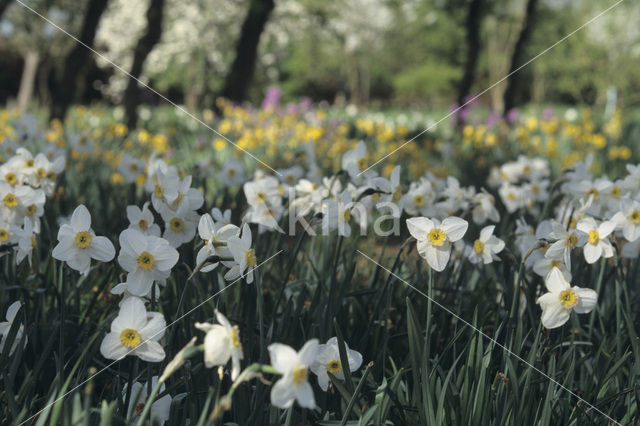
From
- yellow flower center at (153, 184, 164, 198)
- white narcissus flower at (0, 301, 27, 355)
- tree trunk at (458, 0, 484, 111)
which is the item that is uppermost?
tree trunk at (458, 0, 484, 111)

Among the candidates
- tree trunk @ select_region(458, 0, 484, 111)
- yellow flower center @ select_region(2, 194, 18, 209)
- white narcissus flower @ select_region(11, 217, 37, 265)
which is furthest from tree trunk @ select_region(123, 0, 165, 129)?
white narcissus flower @ select_region(11, 217, 37, 265)

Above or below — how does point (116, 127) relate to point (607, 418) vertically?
above

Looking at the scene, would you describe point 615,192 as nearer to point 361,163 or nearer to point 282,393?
point 361,163

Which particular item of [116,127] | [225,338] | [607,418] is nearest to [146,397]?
[225,338]

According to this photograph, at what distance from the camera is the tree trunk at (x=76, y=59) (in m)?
6.66

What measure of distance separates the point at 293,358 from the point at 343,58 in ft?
99.1

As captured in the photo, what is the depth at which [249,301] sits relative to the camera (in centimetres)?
184

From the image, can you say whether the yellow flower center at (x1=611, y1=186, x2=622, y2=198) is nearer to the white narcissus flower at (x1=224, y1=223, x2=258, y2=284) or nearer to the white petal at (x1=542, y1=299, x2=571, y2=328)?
the white petal at (x1=542, y1=299, x2=571, y2=328)

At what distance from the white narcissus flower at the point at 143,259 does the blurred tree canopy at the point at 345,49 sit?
7118mm

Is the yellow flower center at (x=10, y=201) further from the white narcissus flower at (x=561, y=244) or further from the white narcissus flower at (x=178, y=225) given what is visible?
the white narcissus flower at (x=561, y=244)

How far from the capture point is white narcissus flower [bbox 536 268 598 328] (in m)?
1.55

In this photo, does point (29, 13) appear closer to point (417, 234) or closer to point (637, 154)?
point (637, 154)

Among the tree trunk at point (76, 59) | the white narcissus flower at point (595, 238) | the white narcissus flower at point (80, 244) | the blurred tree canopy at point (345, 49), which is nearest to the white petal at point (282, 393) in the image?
the white narcissus flower at point (80, 244)

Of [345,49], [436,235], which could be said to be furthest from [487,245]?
[345,49]
